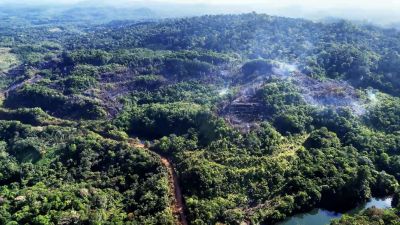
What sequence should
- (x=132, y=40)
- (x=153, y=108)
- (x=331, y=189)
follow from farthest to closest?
1. (x=132, y=40)
2. (x=153, y=108)
3. (x=331, y=189)

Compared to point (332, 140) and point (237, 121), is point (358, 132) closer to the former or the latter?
point (332, 140)

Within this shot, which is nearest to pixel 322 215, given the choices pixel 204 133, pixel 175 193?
pixel 175 193

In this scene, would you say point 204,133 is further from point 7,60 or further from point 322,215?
point 7,60

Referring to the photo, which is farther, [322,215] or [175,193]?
[175,193]

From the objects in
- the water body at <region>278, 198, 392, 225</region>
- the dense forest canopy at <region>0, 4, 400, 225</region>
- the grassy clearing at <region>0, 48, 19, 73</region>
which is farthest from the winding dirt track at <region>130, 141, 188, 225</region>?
the grassy clearing at <region>0, 48, 19, 73</region>

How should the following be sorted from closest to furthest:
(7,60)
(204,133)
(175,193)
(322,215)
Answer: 1. (322,215)
2. (175,193)
3. (204,133)
4. (7,60)

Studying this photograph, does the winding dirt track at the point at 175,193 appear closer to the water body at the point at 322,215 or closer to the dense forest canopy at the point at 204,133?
the dense forest canopy at the point at 204,133

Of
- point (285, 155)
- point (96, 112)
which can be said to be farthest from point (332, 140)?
point (96, 112)
